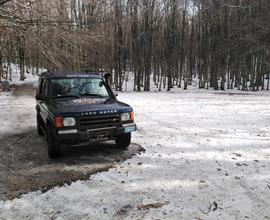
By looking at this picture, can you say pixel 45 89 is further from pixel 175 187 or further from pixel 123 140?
pixel 175 187

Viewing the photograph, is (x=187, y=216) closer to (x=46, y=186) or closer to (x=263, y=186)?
(x=263, y=186)

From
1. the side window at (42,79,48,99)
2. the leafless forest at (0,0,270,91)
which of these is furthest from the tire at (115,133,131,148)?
the leafless forest at (0,0,270,91)

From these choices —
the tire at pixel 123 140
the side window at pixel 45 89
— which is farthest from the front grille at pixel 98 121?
the side window at pixel 45 89

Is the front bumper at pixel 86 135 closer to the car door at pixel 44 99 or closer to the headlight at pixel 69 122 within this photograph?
the headlight at pixel 69 122

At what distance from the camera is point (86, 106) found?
607 centimetres

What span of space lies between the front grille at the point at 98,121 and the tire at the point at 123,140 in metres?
0.66

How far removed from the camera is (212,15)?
30.4 meters

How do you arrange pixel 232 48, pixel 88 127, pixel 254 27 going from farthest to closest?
pixel 232 48
pixel 254 27
pixel 88 127

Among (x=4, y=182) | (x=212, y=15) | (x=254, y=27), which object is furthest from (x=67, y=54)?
(x=212, y=15)

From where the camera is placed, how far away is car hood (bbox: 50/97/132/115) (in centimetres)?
585

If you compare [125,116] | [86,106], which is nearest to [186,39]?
[125,116]

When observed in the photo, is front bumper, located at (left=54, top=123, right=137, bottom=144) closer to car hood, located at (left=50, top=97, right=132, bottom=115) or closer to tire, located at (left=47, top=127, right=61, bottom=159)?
tire, located at (left=47, top=127, right=61, bottom=159)

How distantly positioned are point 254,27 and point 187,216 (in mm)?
25537

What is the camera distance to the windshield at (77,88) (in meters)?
6.86
